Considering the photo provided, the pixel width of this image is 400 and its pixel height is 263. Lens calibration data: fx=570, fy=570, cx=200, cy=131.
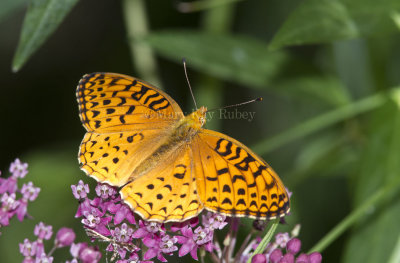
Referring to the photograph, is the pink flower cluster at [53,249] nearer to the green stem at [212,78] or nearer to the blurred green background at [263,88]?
the blurred green background at [263,88]

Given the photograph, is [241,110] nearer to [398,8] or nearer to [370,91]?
[370,91]

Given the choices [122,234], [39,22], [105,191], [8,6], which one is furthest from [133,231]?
[8,6]

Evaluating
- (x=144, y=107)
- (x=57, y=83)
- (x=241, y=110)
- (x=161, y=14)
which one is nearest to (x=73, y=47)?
(x=57, y=83)

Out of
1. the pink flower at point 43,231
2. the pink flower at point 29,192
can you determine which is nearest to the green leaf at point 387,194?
the pink flower at point 43,231

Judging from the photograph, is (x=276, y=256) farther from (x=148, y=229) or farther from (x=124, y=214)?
(x=124, y=214)

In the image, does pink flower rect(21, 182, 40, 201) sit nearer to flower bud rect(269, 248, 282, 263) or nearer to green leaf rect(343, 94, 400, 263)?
flower bud rect(269, 248, 282, 263)
